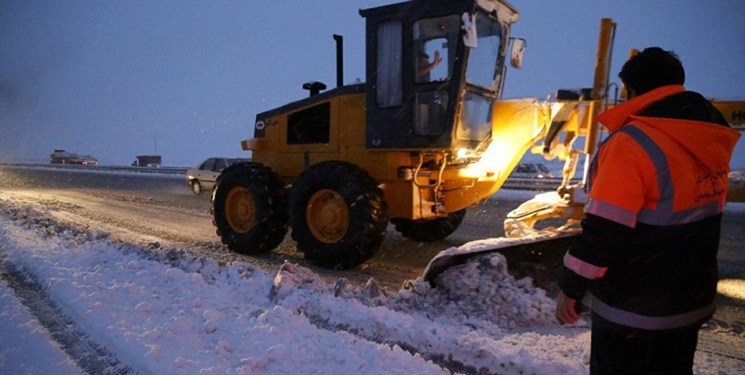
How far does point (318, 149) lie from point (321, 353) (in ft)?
13.1

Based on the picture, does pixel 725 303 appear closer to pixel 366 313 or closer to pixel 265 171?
pixel 366 313

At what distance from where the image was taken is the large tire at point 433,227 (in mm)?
7152

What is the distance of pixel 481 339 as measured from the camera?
3.09 metres

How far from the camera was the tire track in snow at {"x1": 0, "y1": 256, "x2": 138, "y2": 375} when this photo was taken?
275 cm

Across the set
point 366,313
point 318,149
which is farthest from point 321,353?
point 318,149

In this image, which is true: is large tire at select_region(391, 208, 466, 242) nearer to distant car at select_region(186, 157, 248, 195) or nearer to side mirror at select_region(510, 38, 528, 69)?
side mirror at select_region(510, 38, 528, 69)

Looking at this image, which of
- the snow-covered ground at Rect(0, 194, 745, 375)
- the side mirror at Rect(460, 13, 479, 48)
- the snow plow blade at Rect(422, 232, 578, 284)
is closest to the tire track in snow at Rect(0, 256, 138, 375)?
the snow-covered ground at Rect(0, 194, 745, 375)

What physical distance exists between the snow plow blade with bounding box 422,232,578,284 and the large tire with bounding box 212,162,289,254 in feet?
9.93

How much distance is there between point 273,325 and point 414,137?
298 centimetres

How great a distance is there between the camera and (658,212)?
5.48 ft

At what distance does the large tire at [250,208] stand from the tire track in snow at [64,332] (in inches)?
97.7

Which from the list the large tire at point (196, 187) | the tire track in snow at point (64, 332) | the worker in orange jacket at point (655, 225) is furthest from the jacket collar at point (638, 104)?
the large tire at point (196, 187)

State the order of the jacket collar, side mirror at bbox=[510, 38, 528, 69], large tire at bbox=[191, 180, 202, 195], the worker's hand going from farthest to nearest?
large tire at bbox=[191, 180, 202, 195], side mirror at bbox=[510, 38, 528, 69], the worker's hand, the jacket collar

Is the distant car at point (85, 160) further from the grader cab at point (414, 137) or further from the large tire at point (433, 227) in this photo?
the large tire at point (433, 227)
